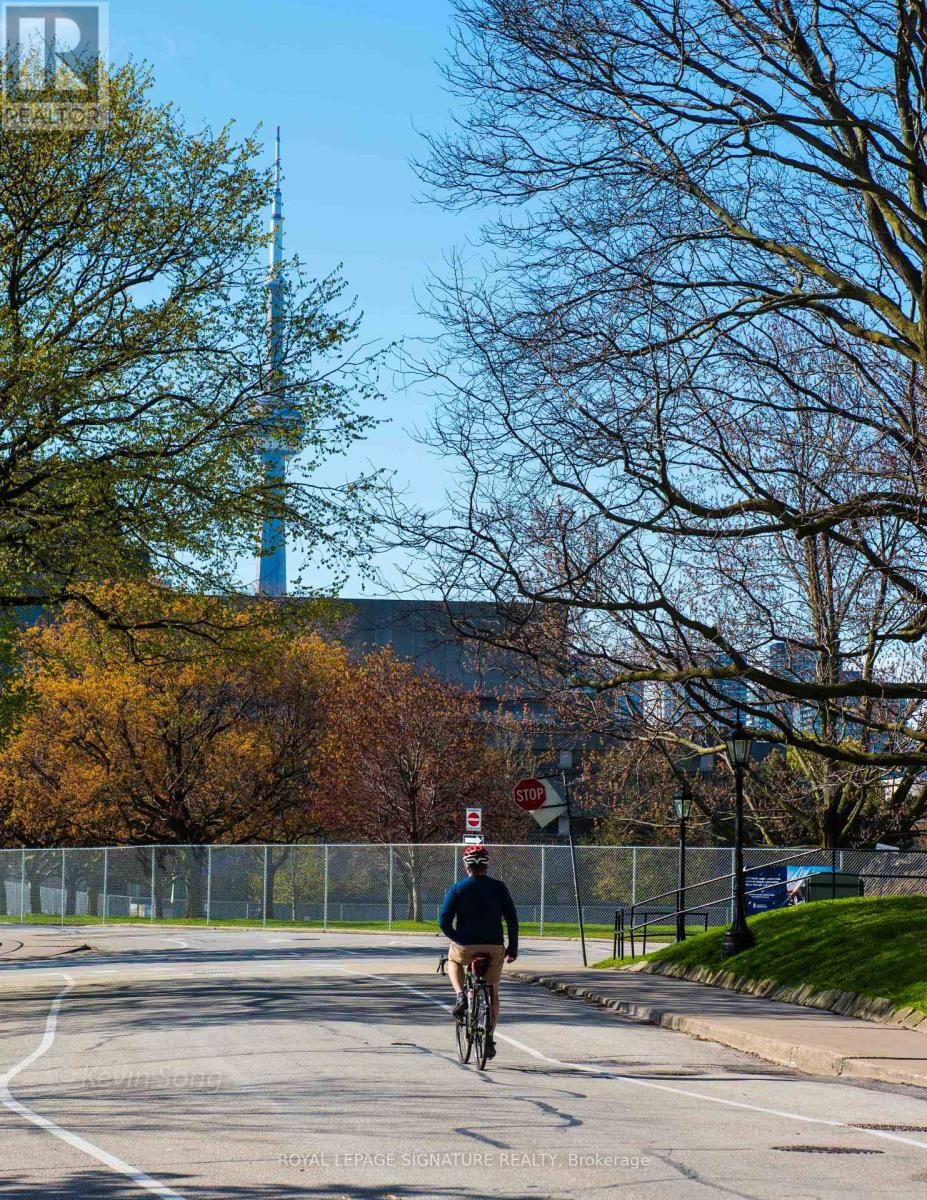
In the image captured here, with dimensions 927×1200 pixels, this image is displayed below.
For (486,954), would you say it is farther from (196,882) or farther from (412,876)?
(196,882)

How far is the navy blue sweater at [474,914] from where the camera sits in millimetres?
13562

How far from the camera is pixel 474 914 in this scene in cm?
1359

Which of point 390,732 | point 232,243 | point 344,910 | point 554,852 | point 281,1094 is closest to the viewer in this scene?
point 281,1094

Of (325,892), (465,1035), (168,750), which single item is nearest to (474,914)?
(465,1035)

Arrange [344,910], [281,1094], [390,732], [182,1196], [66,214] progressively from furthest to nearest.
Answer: [390,732], [344,910], [66,214], [281,1094], [182,1196]

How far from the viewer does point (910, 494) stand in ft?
55.2

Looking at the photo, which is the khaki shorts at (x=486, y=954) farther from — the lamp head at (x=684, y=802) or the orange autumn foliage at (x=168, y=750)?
the orange autumn foliage at (x=168, y=750)

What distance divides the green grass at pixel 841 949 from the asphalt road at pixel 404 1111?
3037 millimetres

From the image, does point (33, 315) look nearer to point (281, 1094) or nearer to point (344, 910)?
point (281, 1094)

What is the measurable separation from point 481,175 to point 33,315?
823 cm

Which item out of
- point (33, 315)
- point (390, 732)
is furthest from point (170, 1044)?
point (390, 732)

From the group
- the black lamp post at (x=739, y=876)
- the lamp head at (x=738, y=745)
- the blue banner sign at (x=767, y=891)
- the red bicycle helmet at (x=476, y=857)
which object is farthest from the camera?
the blue banner sign at (x=767, y=891)

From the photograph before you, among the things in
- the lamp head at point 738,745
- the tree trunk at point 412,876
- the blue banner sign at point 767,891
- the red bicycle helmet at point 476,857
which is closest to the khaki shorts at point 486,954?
the red bicycle helmet at point 476,857

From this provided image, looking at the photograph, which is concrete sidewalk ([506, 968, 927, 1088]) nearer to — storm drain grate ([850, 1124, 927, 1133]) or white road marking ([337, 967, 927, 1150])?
white road marking ([337, 967, 927, 1150])
